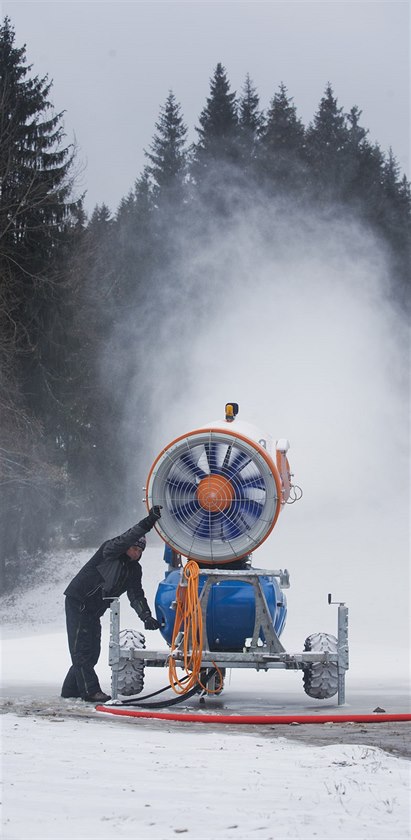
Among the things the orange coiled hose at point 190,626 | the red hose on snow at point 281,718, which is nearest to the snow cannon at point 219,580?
the orange coiled hose at point 190,626

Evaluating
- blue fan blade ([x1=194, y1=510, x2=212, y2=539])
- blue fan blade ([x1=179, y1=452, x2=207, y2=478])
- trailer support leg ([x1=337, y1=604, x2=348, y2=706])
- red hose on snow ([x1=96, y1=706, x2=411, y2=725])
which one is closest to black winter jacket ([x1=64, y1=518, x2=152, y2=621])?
blue fan blade ([x1=194, y1=510, x2=212, y2=539])

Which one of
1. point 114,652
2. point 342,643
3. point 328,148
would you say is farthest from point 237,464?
point 328,148

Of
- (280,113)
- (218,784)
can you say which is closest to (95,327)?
(280,113)

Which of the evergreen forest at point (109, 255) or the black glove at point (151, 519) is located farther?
the evergreen forest at point (109, 255)

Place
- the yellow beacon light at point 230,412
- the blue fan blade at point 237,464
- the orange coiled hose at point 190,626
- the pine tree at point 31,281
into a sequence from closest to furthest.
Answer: the orange coiled hose at point 190,626, the blue fan blade at point 237,464, the yellow beacon light at point 230,412, the pine tree at point 31,281

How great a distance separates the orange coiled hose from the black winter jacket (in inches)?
10.6

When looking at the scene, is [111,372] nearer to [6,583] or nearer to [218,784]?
[6,583]

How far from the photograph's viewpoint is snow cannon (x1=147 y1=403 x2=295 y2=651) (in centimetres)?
937

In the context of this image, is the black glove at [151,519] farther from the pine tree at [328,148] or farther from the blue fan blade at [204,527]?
the pine tree at [328,148]

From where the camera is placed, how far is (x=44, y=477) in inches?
973

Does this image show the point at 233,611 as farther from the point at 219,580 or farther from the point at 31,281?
the point at 31,281

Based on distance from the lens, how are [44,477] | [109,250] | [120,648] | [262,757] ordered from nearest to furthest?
[262,757] < [120,648] < [44,477] < [109,250]

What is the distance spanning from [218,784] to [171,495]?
426 cm

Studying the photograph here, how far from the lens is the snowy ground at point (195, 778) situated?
4.82m
